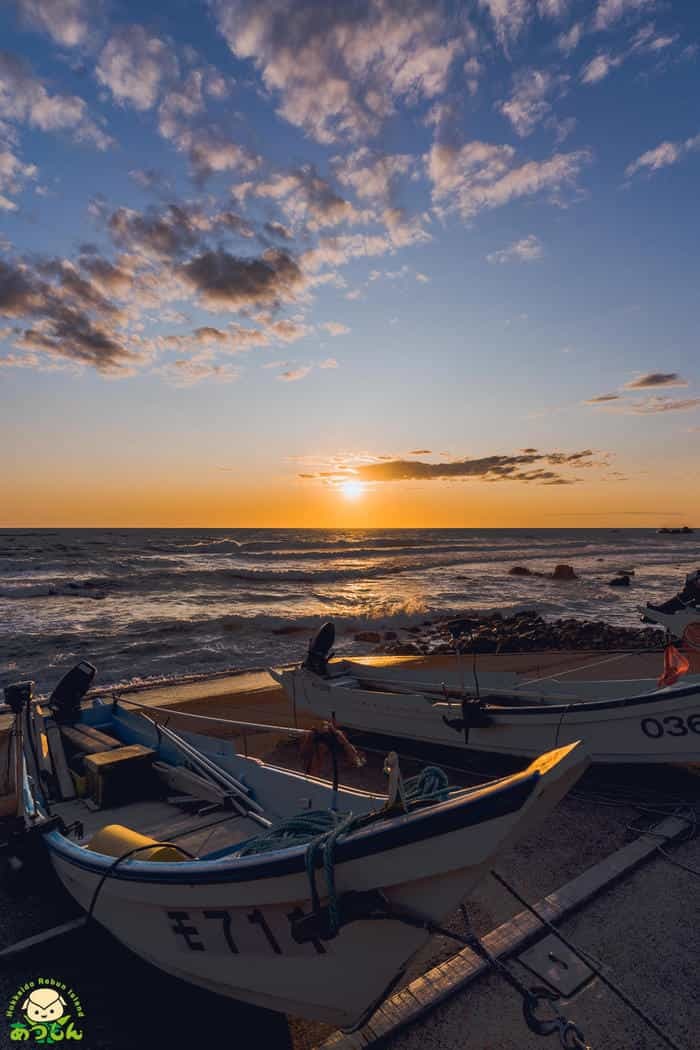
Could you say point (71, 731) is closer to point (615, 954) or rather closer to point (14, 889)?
point (14, 889)

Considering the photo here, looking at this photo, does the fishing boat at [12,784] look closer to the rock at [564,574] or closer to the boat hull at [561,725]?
the boat hull at [561,725]

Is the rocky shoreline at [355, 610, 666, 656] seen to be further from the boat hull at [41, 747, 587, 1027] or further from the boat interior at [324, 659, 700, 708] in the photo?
the boat hull at [41, 747, 587, 1027]

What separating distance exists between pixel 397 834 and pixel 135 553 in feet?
266

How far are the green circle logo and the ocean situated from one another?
16.4 m

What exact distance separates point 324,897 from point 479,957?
7.49 ft

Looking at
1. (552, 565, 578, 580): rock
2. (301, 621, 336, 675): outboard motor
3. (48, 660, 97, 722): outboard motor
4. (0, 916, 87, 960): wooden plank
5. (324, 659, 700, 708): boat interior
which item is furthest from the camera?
(552, 565, 578, 580): rock

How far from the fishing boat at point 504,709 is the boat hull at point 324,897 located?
11.5 ft

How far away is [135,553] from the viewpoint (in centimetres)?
7862

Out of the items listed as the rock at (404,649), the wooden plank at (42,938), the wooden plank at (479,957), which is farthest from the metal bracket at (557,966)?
the rock at (404,649)

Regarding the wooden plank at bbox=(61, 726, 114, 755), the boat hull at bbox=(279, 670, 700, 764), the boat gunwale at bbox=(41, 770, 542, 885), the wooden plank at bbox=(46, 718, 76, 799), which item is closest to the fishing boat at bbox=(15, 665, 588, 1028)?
the boat gunwale at bbox=(41, 770, 542, 885)

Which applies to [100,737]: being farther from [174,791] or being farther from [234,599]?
[234,599]

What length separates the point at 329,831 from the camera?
392 centimetres

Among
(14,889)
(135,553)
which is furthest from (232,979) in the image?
(135,553)

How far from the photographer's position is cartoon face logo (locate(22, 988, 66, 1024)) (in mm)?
4824
